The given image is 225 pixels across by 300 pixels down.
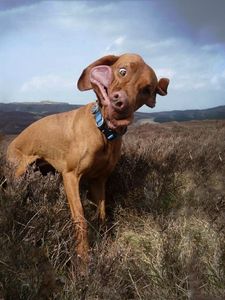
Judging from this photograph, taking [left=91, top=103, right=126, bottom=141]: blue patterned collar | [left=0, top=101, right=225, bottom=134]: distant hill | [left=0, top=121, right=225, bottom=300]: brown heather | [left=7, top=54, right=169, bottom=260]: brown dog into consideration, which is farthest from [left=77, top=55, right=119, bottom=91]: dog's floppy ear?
[left=0, top=101, right=225, bottom=134]: distant hill

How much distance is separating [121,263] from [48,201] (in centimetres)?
111

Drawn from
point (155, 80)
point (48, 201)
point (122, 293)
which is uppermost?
point (155, 80)

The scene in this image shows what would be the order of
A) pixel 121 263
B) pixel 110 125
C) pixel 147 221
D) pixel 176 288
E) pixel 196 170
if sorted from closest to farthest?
pixel 176 288, pixel 121 263, pixel 110 125, pixel 147 221, pixel 196 170

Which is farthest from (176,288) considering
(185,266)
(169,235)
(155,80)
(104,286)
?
(155,80)

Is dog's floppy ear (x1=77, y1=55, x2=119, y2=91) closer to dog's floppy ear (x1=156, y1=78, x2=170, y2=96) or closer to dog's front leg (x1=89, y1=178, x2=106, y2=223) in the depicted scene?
dog's floppy ear (x1=156, y1=78, x2=170, y2=96)

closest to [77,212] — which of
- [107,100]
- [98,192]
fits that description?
[98,192]

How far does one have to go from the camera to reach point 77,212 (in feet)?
14.6

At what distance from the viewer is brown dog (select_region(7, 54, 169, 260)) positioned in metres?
4.27

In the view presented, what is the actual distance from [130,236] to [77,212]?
66 cm

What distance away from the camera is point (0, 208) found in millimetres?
3875

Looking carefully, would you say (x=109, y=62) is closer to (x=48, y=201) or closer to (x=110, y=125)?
(x=110, y=125)

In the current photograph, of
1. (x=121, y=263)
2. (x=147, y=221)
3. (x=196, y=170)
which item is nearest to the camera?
(x=121, y=263)

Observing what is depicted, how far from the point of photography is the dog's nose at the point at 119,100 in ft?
13.5

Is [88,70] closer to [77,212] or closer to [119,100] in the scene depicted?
[119,100]
